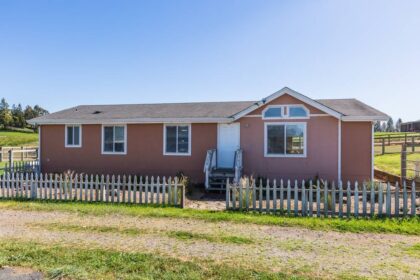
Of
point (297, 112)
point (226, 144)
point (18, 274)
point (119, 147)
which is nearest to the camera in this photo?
point (18, 274)

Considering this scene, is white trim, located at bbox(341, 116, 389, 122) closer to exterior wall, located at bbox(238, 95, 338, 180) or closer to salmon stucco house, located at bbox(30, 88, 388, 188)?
salmon stucco house, located at bbox(30, 88, 388, 188)

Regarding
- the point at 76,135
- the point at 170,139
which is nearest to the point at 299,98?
the point at 170,139

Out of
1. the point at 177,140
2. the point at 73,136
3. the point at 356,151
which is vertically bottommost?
the point at 356,151

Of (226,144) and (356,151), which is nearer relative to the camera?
(356,151)

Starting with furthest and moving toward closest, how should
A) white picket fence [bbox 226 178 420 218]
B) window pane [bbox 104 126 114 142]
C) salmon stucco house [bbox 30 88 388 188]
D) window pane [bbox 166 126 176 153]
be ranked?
window pane [bbox 104 126 114 142] → window pane [bbox 166 126 176 153] → salmon stucco house [bbox 30 88 388 188] → white picket fence [bbox 226 178 420 218]

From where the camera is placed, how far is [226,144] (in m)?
14.5

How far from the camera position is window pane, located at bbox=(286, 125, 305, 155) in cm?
1339

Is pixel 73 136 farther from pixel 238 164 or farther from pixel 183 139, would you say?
pixel 238 164

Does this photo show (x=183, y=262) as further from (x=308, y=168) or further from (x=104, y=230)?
(x=308, y=168)

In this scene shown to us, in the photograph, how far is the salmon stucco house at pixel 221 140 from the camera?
43.4ft

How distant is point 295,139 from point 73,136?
11449mm

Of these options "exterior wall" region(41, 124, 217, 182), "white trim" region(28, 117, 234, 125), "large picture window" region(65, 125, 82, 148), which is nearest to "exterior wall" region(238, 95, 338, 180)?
"white trim" region(28, 117, 234, 125)

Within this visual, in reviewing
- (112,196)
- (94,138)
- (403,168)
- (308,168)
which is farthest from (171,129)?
(403,168)

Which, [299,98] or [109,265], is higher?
[299,98]
